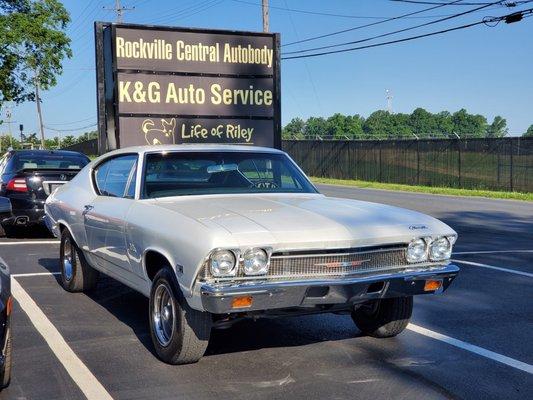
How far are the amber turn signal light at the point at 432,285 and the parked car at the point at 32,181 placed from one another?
813 centimetres

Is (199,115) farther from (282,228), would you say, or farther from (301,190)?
(282,228)

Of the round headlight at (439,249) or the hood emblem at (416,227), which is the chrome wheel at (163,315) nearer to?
the hood emblem at (416,227)

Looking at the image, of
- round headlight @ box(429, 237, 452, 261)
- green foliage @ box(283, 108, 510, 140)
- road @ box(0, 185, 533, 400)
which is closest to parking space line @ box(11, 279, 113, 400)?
road @ box(0, 185, 533, 400)

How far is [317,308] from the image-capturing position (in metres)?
4.89

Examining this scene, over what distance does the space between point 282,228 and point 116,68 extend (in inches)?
306

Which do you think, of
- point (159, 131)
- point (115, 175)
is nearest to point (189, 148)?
point (115, 175)

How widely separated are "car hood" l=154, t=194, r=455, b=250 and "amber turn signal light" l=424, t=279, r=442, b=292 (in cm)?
35

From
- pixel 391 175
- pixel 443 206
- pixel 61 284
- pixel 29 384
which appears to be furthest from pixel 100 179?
pixel 391 175

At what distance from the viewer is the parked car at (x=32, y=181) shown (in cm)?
1185

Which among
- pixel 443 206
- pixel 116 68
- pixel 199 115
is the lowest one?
pixel 443 206

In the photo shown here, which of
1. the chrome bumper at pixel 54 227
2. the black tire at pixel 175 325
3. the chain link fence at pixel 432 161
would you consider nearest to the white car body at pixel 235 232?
the black tire at pixel 175 325

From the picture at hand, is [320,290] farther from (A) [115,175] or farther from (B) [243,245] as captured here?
(A) [115,175]

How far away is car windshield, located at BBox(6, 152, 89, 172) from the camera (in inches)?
485

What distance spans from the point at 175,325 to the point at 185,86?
787 cm
